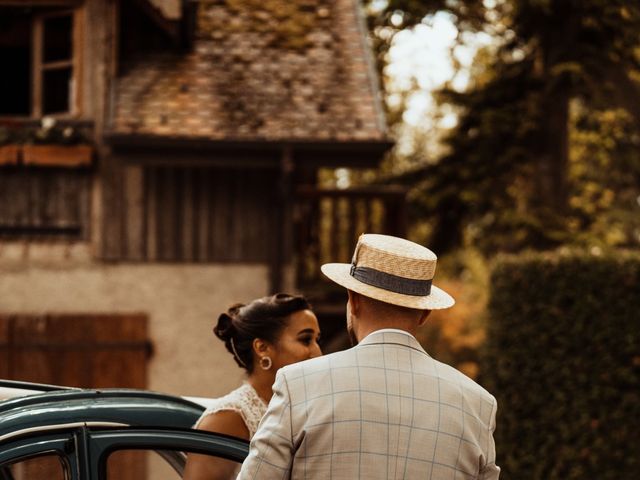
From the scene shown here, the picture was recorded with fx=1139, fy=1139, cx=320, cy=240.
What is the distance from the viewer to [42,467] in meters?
3.39

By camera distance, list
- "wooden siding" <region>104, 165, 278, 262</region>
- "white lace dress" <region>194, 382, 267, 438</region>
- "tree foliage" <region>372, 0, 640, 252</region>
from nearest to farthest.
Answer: "white lace dress" <region>194, 382, 267, 438</region>, "wooden siding" <region>104, 165, 278, 262</region>, "tree foliage" <region>372, 0, 640, 252</region>

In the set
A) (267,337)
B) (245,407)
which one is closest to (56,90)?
(267,337)

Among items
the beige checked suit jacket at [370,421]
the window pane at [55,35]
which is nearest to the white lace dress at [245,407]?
the beige checked suit jacket at [370,421]

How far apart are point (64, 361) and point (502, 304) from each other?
4249 mm

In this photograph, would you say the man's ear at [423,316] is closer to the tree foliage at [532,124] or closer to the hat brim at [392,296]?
the hat brim at [392,296]

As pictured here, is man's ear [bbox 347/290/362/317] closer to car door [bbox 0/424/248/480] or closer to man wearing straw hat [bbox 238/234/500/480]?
man wearing straw hat [bbox 238/234/500/480]

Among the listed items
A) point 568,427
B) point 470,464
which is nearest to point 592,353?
point 568,427

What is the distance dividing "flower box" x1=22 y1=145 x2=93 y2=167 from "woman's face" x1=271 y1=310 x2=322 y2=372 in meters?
7.07

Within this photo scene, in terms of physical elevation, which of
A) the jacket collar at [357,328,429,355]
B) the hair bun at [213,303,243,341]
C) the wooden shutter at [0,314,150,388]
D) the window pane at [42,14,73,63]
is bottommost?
the wooden shutter at [0,314,150,388]

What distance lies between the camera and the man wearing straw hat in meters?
2.93

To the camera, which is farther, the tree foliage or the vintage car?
the tree foliage

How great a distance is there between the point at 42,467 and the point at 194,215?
8.26 metres

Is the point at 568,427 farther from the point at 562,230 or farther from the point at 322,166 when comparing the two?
the point at 562,230

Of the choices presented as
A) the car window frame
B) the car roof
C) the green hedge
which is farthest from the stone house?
the car window frame
